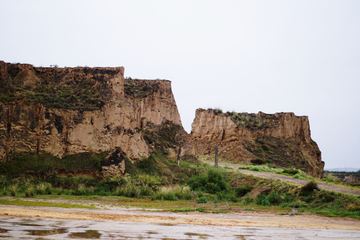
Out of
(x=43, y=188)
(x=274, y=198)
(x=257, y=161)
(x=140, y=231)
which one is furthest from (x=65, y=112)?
(x=257, y=161)

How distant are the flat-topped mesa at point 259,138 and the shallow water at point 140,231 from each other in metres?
39.6

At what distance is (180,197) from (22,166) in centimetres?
1207

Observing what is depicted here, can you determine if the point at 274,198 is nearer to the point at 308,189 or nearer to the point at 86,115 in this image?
the point at 308,189

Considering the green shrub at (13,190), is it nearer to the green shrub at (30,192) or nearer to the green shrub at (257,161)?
the green shrub at (30,192)

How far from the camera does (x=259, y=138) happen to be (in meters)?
60.3

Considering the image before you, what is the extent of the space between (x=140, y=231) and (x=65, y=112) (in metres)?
19.0

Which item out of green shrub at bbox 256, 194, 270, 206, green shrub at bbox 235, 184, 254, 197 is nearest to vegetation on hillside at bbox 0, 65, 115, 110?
green shrub at bbox 235, 184, 254, 197

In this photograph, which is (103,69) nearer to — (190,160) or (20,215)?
(190,160)

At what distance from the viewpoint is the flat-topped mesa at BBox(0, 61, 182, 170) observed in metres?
26.2

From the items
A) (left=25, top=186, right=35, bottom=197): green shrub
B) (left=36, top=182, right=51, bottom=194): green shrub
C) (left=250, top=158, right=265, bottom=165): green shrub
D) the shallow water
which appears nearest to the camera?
the shallow water

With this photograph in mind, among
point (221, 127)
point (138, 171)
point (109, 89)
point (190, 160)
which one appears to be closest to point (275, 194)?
point (138, 171)

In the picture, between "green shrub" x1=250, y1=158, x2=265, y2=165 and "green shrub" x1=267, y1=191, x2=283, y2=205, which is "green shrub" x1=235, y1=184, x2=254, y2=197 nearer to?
"green shrub" x1=267, y1=191, x2=283, y2=205

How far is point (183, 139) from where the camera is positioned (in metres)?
39.3

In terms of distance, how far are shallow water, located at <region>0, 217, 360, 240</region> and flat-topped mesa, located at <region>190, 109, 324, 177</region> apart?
3959 cm
